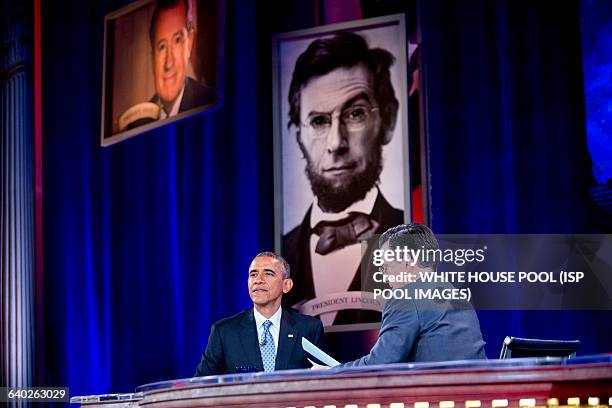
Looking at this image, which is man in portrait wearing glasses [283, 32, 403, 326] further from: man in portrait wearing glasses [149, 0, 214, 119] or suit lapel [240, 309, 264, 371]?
suit lapel [240, 309, 264, 371]

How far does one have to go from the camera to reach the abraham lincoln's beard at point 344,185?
5.11 m

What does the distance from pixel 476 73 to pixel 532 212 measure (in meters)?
0.74

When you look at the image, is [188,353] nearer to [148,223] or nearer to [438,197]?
[148,223]

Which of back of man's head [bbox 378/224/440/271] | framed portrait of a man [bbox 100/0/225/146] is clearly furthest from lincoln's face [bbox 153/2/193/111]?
back of man's head [bbox 378/224/440/271]

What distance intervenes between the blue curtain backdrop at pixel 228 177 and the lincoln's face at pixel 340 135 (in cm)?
25

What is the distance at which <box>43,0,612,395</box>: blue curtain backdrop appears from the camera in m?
4.66

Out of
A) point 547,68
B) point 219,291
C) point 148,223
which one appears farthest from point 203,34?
point 547,68

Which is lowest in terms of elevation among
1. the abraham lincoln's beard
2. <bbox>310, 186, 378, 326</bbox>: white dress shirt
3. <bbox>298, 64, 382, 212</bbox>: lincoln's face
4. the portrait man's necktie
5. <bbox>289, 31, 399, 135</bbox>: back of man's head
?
<bbox>310, 186, 378, 326</bbox>: white dress shirt

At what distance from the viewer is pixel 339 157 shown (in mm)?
5180

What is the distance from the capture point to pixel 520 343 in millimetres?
2576

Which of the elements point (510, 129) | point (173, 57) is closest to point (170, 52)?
point (173, 57)

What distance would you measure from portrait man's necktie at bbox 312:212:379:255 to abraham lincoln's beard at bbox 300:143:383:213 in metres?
0.07

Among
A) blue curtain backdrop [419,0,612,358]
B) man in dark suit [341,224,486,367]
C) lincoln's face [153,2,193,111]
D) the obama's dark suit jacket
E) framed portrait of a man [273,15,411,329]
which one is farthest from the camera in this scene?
lincoln's face [153,2,193,111]

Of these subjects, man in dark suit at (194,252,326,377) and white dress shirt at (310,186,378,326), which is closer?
man in dark suit at (194,252,326,377)
